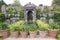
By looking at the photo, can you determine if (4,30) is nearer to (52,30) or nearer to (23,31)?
(23,31)

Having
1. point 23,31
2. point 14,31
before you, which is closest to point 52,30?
point 23,31

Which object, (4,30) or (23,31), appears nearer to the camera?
(23,31)

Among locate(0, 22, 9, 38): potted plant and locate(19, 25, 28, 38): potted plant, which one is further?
locate(0, 22, 9, 38): potted plant

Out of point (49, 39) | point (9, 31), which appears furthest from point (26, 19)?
point (49, 39)

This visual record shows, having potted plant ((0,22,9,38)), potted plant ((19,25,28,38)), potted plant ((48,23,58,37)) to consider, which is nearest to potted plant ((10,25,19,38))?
potted plant ((19,25,28,38))

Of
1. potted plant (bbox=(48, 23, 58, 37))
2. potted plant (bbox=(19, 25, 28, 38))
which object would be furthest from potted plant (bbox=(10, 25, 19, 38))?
potted plant (bbox=(48, 23, 58, 37))

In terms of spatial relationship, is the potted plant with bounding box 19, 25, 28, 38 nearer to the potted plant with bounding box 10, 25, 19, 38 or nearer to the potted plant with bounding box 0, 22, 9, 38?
the potted plant with bounding box 10, 25, 19, 38

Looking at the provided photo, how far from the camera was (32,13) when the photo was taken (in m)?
12.8

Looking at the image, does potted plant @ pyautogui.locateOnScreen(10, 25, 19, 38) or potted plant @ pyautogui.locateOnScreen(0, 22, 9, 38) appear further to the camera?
potted plant @ pyautogui.locateOnScreen(0, 22, 9, 38)

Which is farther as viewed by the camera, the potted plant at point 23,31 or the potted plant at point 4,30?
the potted plant at point 4,30

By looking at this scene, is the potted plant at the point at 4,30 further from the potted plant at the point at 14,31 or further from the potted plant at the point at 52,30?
the potted plant at the point at 52,30

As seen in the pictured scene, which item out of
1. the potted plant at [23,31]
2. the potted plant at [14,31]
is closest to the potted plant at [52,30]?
the potted plant at [23,31]

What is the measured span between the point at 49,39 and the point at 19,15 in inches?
319

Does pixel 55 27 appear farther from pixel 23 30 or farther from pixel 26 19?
pixel 26 19
